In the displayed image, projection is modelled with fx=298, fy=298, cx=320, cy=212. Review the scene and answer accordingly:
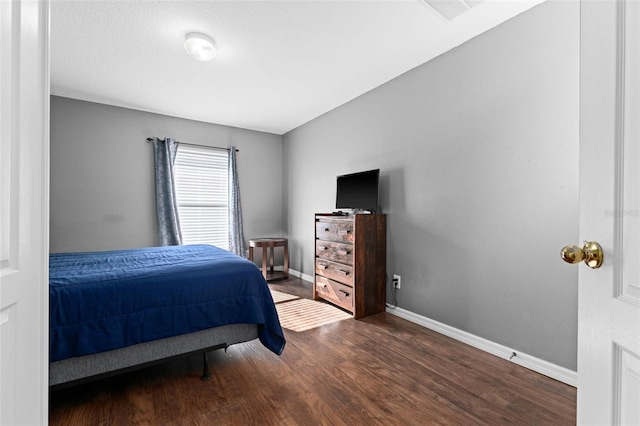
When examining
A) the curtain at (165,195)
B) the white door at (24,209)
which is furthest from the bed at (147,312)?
the curtain at (165,195)

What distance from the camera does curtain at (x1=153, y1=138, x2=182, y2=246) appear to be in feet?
13.8

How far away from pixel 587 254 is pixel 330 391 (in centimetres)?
159

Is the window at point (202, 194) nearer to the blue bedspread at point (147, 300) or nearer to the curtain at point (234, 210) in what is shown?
the curtain at point (234, 210)

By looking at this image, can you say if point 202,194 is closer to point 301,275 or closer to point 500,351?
point 301,275

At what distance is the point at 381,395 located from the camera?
1771 mm

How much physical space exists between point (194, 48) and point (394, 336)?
3.01 meters

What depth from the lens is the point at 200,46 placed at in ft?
8.23

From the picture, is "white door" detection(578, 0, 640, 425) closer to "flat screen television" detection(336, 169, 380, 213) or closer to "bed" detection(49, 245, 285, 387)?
"bed" detection(49, 245, 285, 387)

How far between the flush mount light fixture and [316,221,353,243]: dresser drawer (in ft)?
6.60

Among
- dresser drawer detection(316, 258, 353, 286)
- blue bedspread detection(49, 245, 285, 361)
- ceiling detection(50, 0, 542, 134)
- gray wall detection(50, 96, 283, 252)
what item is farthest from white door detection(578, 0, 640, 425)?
gray wall detection(50, 96, 283, 252)

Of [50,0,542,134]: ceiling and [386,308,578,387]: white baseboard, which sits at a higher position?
[50,0,542,134]: ceiling

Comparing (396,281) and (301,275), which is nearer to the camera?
(396,281)

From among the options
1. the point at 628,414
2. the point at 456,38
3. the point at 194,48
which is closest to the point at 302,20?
the point at 194,48

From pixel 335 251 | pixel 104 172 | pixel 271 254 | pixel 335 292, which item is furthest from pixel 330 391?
pixel 104 172
